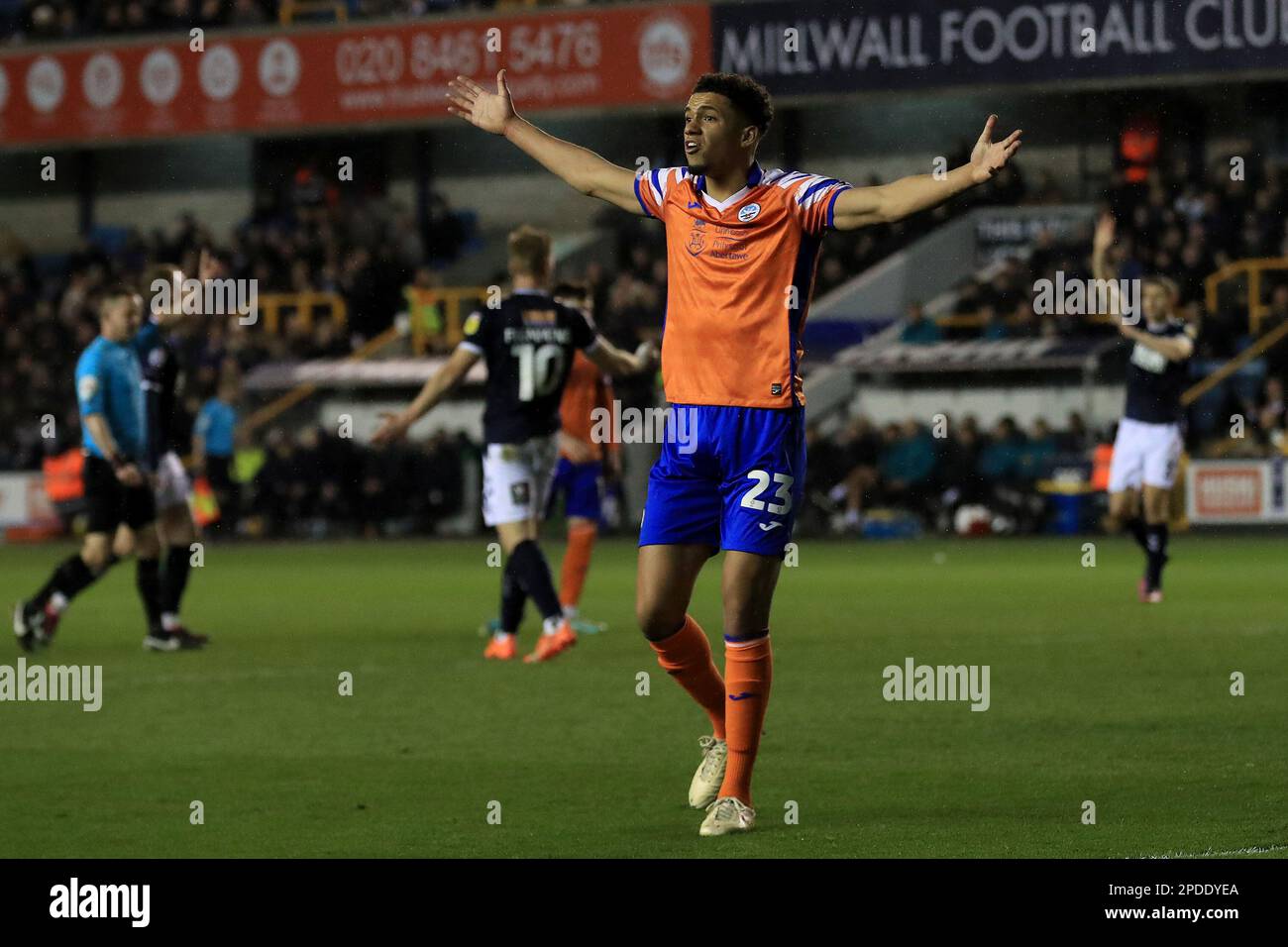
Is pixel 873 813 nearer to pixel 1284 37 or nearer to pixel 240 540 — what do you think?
pixel 240 540

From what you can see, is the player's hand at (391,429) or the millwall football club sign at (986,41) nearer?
the player's hand at (391,429)

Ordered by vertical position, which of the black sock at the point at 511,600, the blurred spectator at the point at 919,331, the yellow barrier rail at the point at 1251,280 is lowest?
the black sock at the point at 511,600

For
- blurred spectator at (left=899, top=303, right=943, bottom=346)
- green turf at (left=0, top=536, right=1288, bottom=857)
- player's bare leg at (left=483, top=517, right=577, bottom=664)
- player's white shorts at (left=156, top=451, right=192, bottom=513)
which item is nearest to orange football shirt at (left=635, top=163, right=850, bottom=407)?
green turf at (left=0, top=536, right=1288, bottom=857)

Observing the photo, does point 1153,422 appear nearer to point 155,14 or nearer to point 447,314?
point 447,314

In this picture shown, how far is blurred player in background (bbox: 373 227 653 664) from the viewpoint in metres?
12.8

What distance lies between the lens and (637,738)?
9.88 metres

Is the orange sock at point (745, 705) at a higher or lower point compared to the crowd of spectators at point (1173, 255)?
lower

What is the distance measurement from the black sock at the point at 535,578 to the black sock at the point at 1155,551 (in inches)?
218

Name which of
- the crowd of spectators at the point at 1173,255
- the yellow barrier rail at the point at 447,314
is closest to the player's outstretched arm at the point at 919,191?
the crowd of spectators at the point at 1173,255

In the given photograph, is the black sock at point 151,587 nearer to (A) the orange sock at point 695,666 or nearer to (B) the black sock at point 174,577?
(B) the black sock at point 174,577

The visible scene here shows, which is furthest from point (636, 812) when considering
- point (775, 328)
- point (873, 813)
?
point (775, 328)

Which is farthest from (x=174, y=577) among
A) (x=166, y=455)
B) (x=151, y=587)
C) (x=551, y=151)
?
(x=551, y=151)

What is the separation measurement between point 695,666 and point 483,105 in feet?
6.91

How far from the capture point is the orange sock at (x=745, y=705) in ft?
24.8
